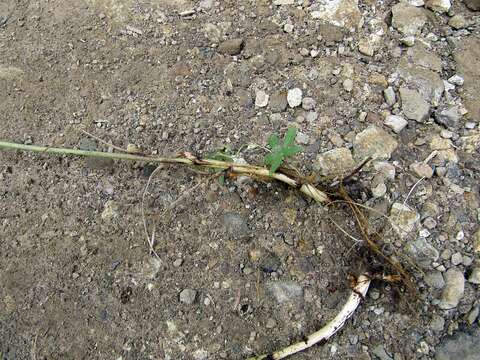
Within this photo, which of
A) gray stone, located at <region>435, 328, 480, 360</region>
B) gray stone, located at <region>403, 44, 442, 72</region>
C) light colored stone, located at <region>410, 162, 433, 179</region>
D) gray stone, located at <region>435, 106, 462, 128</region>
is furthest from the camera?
gray stone, located at <region>403, 44, 442, 72</region>

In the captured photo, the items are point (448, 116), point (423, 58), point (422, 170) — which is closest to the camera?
point (422, 170)

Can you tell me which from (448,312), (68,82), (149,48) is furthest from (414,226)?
(68,82)

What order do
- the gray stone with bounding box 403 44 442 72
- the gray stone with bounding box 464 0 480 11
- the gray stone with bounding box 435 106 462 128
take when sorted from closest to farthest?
the gray stone with bounding box 435 106 462 128 → the gray stone with bounding box 403 44 442 72 → the gray stone with bounding box 464 0 480 11

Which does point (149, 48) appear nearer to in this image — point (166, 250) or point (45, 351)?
point (166, 250)

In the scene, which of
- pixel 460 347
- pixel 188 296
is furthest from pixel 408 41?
pixel 188 296

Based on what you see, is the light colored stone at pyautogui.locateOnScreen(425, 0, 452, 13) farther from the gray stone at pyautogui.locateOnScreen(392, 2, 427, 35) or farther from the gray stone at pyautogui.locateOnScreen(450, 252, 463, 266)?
the gray stone at pyautogui.locateOnScreen(450, 252, 463, 266)

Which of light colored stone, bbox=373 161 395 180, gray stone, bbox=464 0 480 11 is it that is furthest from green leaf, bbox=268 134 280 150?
gray stone, bbox=464 0 480 11

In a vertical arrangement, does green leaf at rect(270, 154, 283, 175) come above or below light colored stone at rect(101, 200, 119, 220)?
above

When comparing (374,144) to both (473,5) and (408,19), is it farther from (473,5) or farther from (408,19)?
(473,5)
